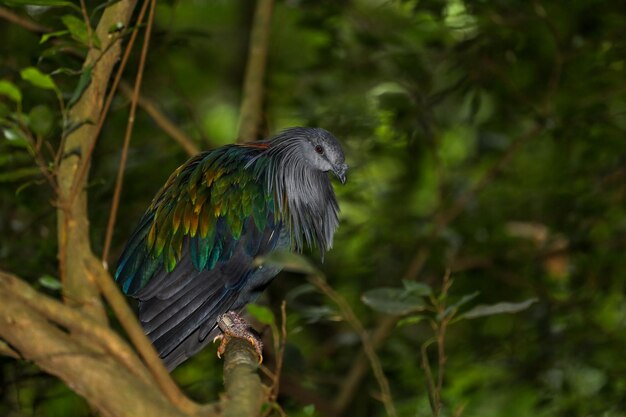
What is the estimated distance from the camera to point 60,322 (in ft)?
6.82

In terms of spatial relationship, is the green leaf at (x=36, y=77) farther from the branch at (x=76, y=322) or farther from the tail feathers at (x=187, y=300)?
the tail feathers at (x=187, y=300)

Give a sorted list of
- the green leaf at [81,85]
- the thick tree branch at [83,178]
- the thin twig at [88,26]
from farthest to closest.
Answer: the thin twig at [88,26]
the green leaf at [81,85]
the thick tree branch at [83,178]

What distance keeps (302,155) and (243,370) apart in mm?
2359

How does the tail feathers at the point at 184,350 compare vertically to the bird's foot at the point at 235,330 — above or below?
above

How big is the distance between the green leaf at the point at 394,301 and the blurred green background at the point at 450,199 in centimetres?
229

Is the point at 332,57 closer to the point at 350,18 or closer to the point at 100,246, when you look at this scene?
the point at 350,18

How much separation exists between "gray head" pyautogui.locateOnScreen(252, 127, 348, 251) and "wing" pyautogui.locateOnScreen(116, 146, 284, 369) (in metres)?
0.09

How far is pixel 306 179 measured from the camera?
16.3 ft

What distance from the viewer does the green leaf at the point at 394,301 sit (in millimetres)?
3303

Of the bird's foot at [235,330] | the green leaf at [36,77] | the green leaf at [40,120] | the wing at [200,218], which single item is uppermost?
the green leaf at [36,77]

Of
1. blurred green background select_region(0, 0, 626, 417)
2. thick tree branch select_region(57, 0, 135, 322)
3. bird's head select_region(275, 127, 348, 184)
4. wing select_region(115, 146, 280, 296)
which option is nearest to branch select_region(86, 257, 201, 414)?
thick tree branch select_region(57, 0, 135, 322)

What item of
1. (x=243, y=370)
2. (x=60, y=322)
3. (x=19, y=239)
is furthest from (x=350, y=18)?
(x=60, y=322)

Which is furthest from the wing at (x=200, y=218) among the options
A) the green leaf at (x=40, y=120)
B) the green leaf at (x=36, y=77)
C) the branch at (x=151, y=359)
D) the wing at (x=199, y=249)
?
the branch at (x=151, y=359)

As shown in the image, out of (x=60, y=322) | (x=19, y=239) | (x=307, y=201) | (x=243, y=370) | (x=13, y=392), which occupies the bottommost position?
(x=13, y=392)
